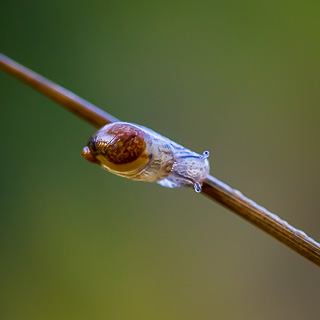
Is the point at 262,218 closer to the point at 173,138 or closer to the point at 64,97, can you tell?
the point at 64,97

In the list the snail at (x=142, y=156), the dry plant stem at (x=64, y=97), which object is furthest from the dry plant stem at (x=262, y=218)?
the dry plant stem at (x=64, y=97)

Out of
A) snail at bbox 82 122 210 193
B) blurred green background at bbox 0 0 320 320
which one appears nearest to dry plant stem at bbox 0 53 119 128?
snail at bbox 82 122 210 193

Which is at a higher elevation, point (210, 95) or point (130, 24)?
point (130, 24)

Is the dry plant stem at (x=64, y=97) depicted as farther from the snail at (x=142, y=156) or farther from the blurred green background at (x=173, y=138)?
the blurred green background at (x=173, y=138)

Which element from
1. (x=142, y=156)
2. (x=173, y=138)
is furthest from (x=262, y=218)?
(x=173, y=138)

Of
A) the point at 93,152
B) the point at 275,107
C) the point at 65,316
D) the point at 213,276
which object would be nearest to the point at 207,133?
the point at 275,107

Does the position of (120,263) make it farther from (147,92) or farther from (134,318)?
(147,92)

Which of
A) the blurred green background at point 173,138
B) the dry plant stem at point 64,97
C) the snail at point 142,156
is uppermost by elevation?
the blurred green background at point 173,138
